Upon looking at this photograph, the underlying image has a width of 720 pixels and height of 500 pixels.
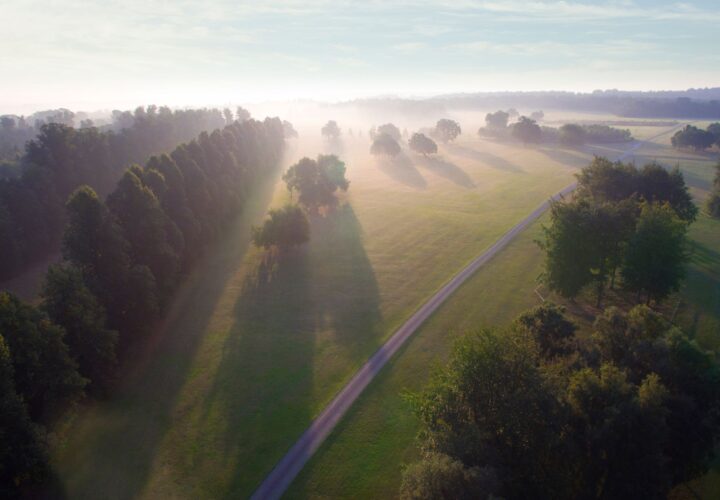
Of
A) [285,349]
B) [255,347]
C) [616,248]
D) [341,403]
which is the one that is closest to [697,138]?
[616,248]

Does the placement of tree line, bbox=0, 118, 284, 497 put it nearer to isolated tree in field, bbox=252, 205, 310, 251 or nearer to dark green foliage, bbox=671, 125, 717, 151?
isolated tree in field, bbox=252, 205, 310, 251

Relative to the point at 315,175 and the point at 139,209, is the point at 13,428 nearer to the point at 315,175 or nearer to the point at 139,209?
the point at 139,209

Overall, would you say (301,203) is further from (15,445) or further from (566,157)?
(566,157)

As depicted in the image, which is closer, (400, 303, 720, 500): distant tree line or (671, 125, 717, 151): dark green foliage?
(400, 303, 720, 500): distant tree line

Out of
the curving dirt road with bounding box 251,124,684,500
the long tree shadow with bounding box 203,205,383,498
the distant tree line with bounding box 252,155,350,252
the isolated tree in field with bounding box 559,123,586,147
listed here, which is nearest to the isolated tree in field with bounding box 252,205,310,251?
the distant tree line with bounding box 252,155,350,252

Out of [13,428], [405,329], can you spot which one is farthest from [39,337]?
[405,329]

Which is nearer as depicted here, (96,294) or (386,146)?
(96,294)
